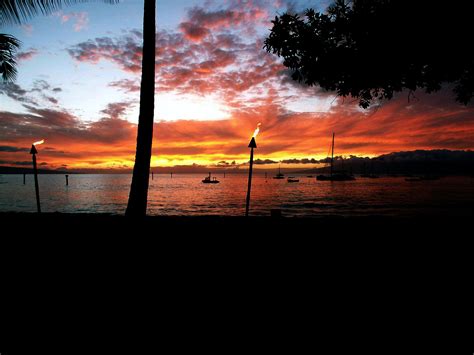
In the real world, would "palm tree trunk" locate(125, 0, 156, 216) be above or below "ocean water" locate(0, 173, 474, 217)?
above

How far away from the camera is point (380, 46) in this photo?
7.36 meters

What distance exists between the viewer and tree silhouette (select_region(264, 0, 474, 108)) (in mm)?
6535

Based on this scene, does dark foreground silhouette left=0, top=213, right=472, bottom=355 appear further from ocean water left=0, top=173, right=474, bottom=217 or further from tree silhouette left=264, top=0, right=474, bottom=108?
ocean water left=0, top=173, right=474, bottom=217

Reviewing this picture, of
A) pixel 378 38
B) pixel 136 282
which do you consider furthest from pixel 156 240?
pixel 378 38

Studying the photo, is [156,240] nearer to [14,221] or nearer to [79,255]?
[79,255]

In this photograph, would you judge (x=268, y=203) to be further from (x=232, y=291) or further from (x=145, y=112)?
(x=232, y=291)

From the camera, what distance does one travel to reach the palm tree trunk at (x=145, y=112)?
7.66 m

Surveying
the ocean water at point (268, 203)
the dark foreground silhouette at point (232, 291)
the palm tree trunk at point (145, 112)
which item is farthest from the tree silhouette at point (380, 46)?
the ocean water at point (268, 203)

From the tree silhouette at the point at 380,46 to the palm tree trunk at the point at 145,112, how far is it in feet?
12.3

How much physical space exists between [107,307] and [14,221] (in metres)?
9.59

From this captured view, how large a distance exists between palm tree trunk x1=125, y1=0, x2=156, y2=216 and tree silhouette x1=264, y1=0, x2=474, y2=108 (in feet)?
12.3

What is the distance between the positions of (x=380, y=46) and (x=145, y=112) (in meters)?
7.11

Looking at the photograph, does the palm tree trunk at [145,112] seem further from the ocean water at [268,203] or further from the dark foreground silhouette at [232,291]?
the ocean water at [268,203]

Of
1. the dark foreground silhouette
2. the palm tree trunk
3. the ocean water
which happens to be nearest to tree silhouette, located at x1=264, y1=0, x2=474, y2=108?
the palm tree trunk
